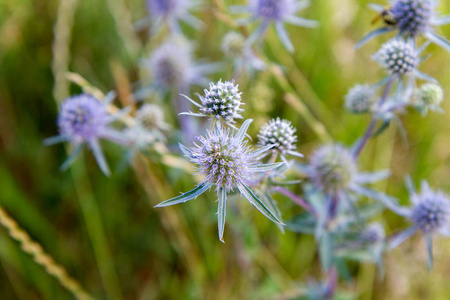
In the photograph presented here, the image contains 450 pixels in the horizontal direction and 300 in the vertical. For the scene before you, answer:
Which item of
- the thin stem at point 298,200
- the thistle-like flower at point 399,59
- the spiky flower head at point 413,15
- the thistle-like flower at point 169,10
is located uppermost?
the thistle-like flower at point 169,10

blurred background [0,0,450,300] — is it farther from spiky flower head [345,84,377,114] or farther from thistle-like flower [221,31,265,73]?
spiky flower head [345,84,377,114]

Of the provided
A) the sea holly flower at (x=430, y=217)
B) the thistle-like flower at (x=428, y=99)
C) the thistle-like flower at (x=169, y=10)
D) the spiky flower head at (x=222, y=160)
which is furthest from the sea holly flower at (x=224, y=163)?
the thistle-like flower at (x=169, y=10)

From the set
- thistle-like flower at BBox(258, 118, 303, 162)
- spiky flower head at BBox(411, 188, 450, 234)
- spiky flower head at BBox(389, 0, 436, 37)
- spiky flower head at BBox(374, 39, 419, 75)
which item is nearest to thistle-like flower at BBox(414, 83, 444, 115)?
spiky flower head at BBox(374, 39, 419, 75)

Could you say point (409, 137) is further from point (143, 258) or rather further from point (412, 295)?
point (143, 258)

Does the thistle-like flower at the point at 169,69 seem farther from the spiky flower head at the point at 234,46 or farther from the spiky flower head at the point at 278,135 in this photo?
the spiky flower head at the point at 278,135

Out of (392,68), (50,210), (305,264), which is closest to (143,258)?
(50,210)

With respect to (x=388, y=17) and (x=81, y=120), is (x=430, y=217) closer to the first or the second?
(x=388, y=17)
